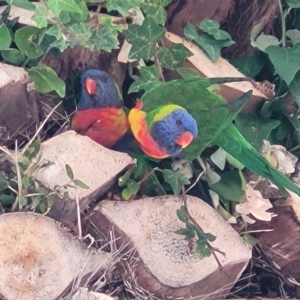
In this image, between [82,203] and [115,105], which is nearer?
[82,203]

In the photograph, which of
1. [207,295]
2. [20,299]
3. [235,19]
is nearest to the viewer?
[20,299]

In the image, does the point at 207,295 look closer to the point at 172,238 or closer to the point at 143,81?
the point at 172,238

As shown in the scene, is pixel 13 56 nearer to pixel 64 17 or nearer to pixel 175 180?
pixel 64 17

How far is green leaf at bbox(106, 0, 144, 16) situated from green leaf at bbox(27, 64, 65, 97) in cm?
18

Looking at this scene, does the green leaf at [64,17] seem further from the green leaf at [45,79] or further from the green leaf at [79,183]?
the green leaf at [79,183]

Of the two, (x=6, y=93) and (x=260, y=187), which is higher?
(x=6, y=93)

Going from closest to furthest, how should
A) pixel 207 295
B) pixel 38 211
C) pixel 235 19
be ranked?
pixel 38 211
pixel 207 295
pixel 235 19

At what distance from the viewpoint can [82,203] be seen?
1.19 meters

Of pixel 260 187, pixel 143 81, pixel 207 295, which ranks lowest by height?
pixel 207 295

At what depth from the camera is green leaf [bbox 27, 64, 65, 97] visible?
125 cm

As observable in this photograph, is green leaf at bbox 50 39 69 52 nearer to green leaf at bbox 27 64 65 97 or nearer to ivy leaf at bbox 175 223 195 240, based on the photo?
green leaf at bbox 27 64 65 97

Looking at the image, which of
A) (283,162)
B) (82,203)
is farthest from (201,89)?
(82,203)

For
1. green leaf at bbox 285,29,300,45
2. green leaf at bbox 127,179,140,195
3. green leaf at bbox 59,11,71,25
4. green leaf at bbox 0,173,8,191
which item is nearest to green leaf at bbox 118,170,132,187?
green leaf at bbox 127,179,140,195

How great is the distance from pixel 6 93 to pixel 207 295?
562 millimetres
